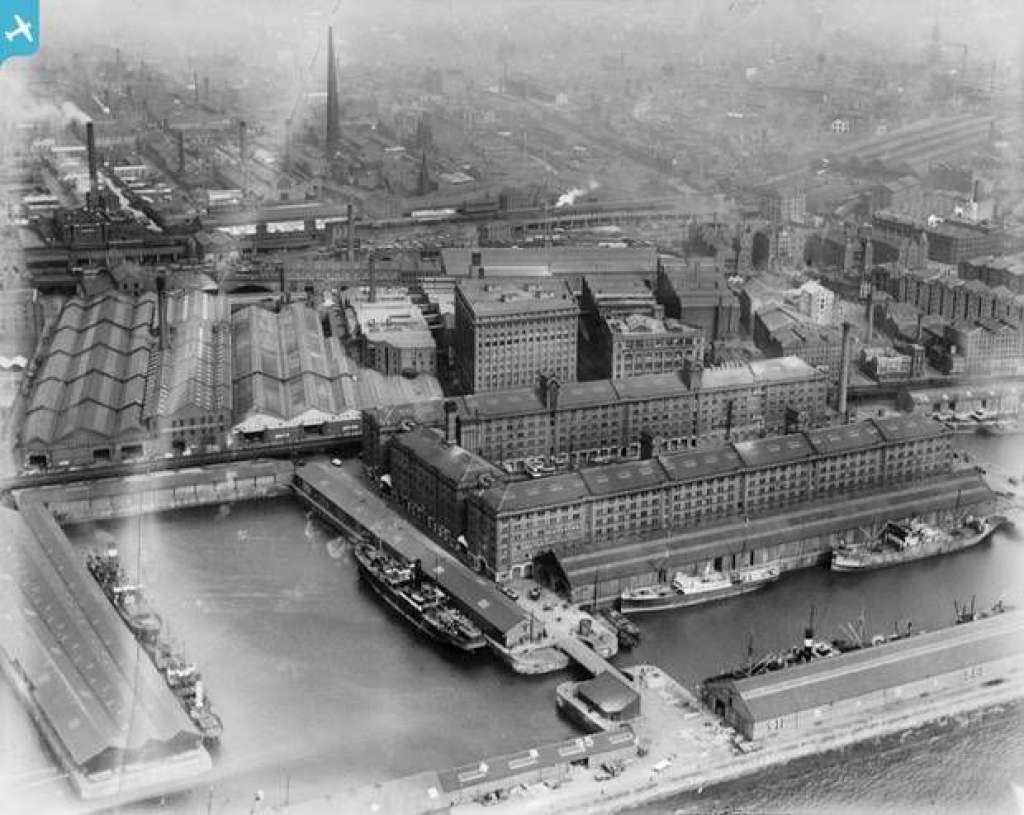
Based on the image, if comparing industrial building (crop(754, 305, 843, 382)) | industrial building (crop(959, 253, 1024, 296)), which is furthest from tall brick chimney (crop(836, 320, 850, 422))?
industrial building (crop(959, 253, 1024, 296))

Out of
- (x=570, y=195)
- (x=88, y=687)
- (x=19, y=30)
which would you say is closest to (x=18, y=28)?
(x=19, y=30)

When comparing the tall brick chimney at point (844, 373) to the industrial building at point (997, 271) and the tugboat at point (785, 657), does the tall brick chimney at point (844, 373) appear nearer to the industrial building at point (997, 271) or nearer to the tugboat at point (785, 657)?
the industrial building at point (997, 271)

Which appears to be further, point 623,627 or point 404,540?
point 404,540

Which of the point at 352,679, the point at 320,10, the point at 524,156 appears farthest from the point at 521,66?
the point at 352,679

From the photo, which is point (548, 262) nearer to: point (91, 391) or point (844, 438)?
point (91, 391)

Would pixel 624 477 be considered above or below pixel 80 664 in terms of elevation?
above

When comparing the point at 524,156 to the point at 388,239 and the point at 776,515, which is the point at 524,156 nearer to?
the point at 388,239
